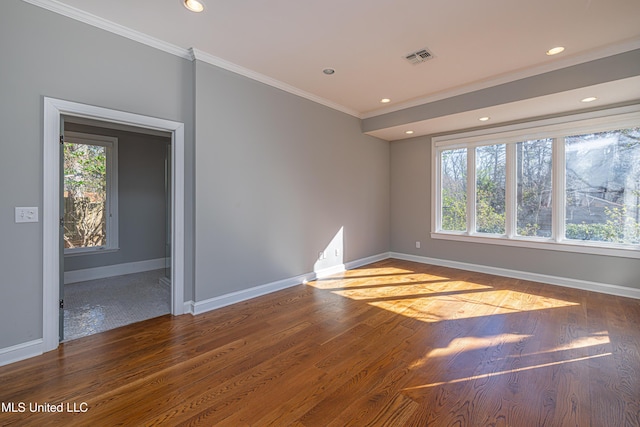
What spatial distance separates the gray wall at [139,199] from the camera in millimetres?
4930

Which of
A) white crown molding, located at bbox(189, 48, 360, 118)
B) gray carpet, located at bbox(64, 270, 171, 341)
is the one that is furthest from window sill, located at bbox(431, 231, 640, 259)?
gray carpet, located at bbox(64, 270, 171, 341)

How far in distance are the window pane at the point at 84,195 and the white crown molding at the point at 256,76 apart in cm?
290

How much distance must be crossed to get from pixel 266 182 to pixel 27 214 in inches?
90.3

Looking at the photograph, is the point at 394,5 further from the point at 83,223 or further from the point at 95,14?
the point at 83,223

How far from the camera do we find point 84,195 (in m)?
4.58

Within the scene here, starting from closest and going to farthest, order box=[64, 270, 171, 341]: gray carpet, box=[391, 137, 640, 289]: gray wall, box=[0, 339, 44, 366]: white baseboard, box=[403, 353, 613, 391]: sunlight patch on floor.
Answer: box=[403, 353, 613, 391]: sunlight patch on floor, box=[0, 339, 44, 366]: white baseboard, box=[64, 270, 171, 341]: gray carpet, box=[391, 137, 640, 289]: gray wall

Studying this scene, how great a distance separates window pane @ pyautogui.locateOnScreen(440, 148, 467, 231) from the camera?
5.29 meters

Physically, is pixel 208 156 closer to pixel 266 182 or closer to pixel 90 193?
pixel 266 182

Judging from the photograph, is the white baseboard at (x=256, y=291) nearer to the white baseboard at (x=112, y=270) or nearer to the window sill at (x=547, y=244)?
the window sill at (x=547, y=244)

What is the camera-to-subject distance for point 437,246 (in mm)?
5547

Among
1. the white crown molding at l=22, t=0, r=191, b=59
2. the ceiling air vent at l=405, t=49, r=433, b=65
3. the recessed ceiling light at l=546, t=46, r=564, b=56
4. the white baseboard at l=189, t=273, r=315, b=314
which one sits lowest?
the white baseboard at l=189, t=273, r=315, b=314

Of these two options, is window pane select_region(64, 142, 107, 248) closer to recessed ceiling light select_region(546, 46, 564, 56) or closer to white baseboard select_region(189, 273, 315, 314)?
white baseboard select_region(189, 273, 315, 314)

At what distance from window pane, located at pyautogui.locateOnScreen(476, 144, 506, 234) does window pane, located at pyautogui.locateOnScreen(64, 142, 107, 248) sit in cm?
658

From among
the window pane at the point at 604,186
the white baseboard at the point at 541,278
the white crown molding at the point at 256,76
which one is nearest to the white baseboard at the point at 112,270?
the white crown molding at the point at 256,76
